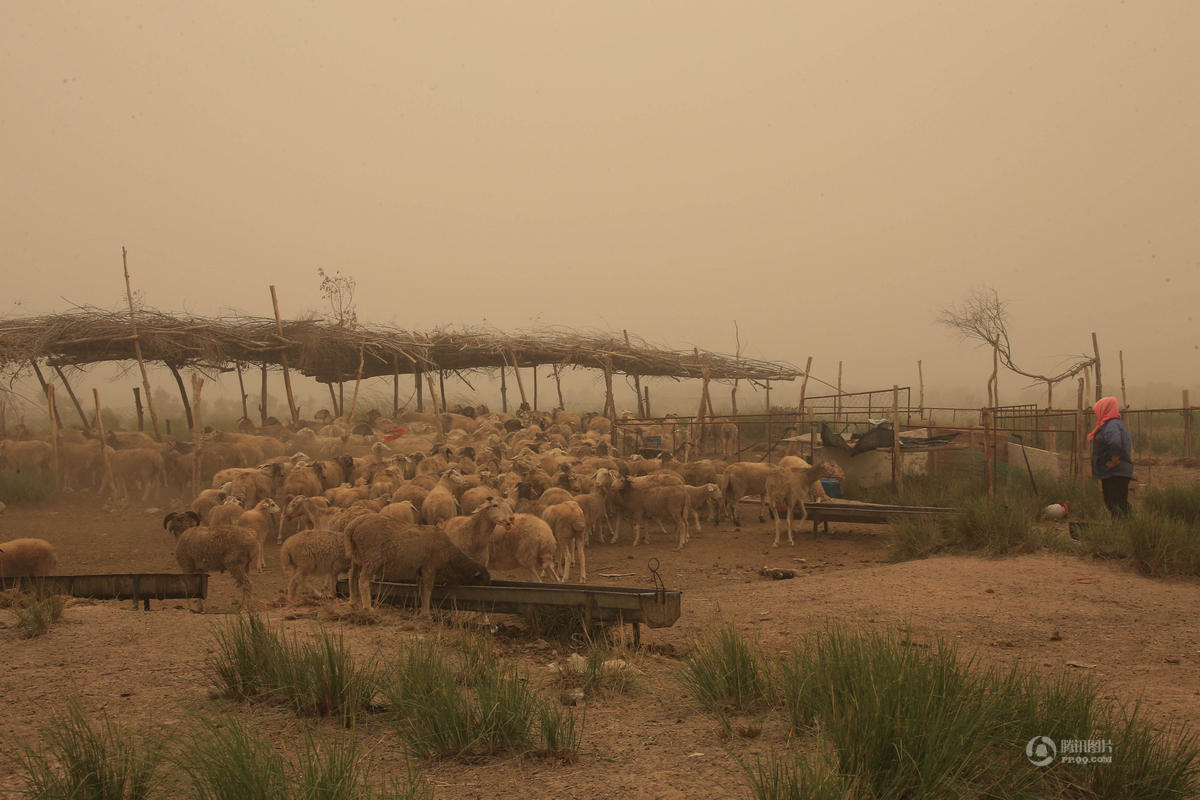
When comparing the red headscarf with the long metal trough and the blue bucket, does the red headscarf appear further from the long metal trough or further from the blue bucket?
the long metal trough

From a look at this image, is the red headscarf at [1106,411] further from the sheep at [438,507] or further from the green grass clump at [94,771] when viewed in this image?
the green grass clump at [94,771]

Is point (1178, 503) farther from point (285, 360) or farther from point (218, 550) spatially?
point (285, 360)

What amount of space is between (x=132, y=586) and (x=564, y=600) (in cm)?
467

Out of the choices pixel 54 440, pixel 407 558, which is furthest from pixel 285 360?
pixel 407 558

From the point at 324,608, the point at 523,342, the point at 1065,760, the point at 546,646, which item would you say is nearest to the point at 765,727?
the point at 1065,760

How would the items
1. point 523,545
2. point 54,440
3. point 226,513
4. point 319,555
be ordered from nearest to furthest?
1. point 319,555
2. point 523,545
3. point 226,513
4. point 54,440

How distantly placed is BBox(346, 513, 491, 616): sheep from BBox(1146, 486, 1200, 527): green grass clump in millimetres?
10448

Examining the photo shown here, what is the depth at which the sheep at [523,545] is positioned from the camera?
953 centimetres

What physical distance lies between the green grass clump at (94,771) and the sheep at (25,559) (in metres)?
6.09

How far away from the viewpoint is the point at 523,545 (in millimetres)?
9539

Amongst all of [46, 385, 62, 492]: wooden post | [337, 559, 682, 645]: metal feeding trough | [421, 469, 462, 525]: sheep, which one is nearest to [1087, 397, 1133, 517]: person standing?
[337, 559, 682, 645]: metal feeding trough

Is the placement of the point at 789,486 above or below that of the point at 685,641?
above

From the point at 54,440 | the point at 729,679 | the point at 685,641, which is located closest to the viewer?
the point at 729,679

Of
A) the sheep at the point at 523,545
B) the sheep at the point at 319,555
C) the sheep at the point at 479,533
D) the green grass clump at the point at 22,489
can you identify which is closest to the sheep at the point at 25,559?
the sheep at the point at 319,555
